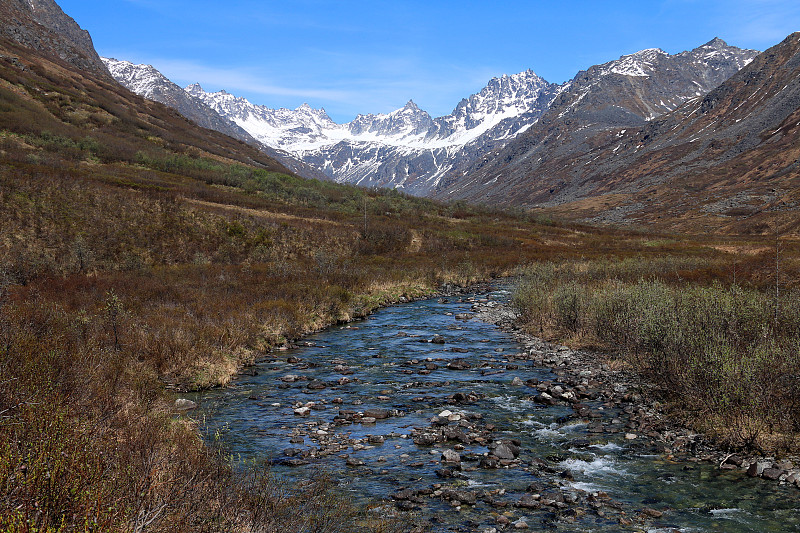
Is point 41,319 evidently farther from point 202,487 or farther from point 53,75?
point 53,75

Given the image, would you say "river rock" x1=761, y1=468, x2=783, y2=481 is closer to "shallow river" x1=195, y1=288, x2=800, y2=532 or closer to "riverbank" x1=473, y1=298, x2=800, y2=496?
"riverbank" x1=473, y1=298, x2=800, y2=496

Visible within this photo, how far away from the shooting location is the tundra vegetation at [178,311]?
4836mm

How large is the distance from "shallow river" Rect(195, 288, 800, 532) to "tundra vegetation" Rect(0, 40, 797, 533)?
1.15 metres

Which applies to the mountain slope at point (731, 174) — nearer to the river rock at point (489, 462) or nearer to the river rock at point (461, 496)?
the river rock at point (489, 462)

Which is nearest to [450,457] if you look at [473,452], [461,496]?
[473,452]

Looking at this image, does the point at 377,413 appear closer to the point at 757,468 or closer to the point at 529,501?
the point at 529,501

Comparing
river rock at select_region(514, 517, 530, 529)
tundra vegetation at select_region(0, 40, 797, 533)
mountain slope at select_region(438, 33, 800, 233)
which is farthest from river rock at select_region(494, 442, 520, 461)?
mountain slope at select_region(438, 33, 800, 233)

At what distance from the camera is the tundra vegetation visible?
15.9 ft

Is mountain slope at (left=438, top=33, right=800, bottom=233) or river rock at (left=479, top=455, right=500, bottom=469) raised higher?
mountain slope at (left=438, top=33, right=800, bottom=233)

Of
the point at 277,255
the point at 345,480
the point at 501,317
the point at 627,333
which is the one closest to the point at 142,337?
the point at 345,480

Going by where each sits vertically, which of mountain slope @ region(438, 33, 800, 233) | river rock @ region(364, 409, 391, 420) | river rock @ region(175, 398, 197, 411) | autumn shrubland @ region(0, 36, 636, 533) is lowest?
river rock @ region(175, 398, 197, 411)

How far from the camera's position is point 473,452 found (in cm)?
966

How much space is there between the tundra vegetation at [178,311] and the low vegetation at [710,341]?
0.27ft

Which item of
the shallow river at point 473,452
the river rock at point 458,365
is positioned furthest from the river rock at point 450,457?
the river rock at point 458,365
